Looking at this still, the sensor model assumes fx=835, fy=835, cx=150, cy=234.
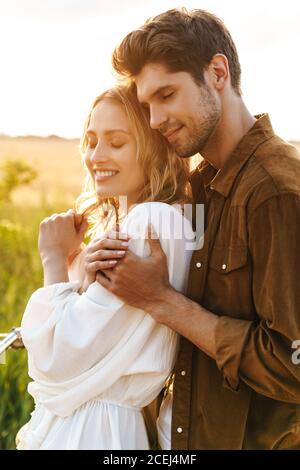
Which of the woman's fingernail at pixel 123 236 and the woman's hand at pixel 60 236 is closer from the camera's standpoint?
the woman's fingernail at pixel 123 236

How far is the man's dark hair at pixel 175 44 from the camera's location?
7.77ft

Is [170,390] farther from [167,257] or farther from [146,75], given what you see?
[146,75]

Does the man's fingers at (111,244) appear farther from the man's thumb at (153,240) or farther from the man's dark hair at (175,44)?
the man's dark hair at (175,44)

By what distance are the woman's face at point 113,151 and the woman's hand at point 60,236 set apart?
0.13 meters

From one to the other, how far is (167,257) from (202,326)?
0.75 feet

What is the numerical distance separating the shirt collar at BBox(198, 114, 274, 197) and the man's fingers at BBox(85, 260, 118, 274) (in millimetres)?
374

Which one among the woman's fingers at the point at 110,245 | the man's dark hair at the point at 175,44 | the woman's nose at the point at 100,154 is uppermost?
the man's dark hair at the point at 175,44

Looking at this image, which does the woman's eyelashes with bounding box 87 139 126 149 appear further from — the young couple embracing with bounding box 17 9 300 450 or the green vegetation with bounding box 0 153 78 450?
the green vegetation with bounding box 0 153 78 450

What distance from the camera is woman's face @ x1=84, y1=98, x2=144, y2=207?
96.4 inches

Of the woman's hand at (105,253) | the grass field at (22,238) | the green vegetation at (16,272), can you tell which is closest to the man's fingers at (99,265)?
the woman's hand at (105,253)

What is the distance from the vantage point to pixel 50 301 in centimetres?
224

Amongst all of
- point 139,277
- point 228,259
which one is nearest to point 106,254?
point 139,277

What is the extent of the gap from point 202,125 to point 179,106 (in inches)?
3.5

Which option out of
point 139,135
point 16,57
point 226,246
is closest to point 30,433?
point 226,246
